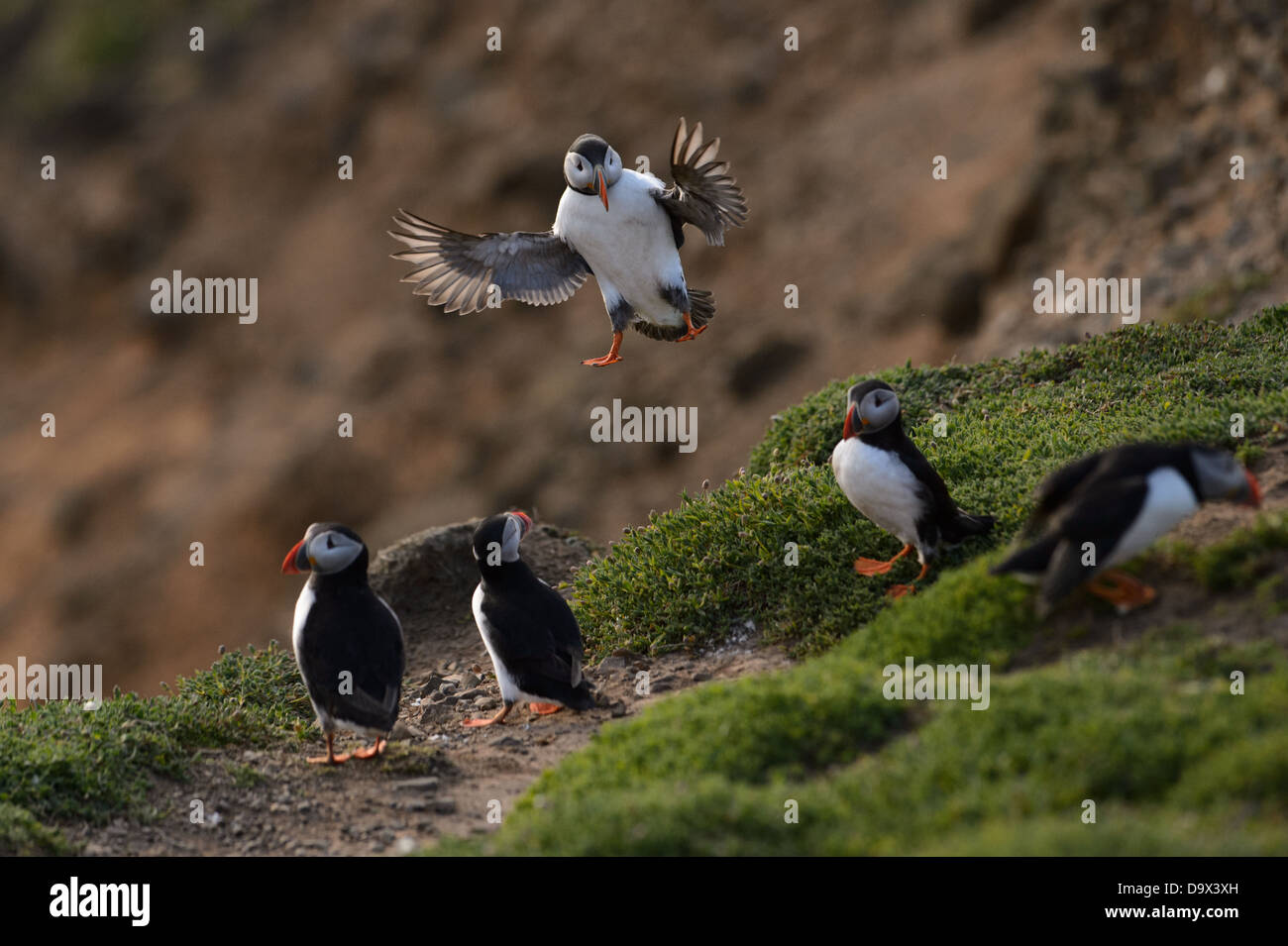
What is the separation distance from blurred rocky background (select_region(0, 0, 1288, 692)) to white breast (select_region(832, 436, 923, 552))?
8.10 meters

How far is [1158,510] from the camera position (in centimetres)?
638

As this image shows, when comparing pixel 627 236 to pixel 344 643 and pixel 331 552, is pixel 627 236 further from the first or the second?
pixel 344 643

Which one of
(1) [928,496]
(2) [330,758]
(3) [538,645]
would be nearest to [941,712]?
(1) [928,496]

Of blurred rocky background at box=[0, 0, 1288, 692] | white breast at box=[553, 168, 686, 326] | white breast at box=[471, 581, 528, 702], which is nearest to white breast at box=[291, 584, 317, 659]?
white breast at box=[471, 581, 528, 702]

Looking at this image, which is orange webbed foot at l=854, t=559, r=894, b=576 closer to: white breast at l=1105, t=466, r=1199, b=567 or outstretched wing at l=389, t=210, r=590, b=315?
white breast at l=1105, t=466, r=1199, b=567

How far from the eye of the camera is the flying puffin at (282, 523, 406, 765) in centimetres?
765

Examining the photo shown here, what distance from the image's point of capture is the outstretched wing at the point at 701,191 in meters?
8.29

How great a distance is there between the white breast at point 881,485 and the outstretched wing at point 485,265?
248cm

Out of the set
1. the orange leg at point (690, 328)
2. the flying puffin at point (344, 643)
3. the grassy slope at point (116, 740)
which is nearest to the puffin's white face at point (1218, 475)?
the orange leg at point (690, 328)

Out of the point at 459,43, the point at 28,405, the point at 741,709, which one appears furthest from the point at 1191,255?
the point at 28,405

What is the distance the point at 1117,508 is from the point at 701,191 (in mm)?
3481

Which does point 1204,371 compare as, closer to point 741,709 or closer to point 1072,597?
point 1072,597

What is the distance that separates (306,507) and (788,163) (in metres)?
10.3

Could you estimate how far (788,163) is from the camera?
22.8 metres
